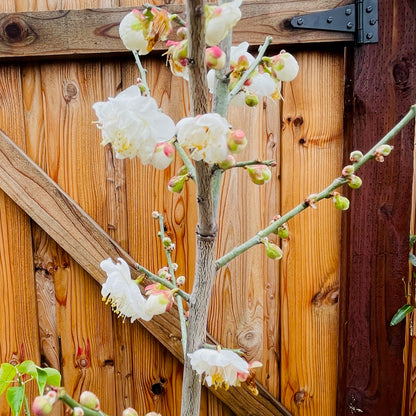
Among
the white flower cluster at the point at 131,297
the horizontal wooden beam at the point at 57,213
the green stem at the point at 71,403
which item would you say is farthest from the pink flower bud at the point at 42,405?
the horizontal wooden beam at the point at 57,213

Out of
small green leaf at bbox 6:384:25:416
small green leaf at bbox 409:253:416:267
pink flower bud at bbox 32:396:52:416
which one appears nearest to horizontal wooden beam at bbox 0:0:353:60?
small green leaf at bbox 409:253:416:267

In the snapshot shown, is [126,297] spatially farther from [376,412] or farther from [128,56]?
[376,412]

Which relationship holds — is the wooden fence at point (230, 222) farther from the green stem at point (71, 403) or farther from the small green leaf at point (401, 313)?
the green stem at point (71, 403)

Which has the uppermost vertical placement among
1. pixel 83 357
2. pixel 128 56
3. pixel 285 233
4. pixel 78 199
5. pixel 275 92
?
pixel 128 56

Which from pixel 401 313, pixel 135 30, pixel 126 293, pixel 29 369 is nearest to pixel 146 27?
pixel 135 30

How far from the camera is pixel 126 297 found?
41cm

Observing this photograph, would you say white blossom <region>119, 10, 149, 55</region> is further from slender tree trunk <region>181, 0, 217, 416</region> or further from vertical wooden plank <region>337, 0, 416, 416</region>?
vertical wooden plank <region>337, 0, 416, 416</region>

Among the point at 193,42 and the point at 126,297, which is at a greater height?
the point at 193,42

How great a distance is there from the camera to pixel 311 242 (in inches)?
42.8

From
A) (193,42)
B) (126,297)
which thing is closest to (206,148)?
(193,42)

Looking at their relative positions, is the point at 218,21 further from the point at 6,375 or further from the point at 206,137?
the point at 6,375

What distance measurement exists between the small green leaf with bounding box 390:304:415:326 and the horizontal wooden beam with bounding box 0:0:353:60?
635 mm

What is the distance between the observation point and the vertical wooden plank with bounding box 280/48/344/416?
3.38 feet

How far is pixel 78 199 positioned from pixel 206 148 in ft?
2.81
